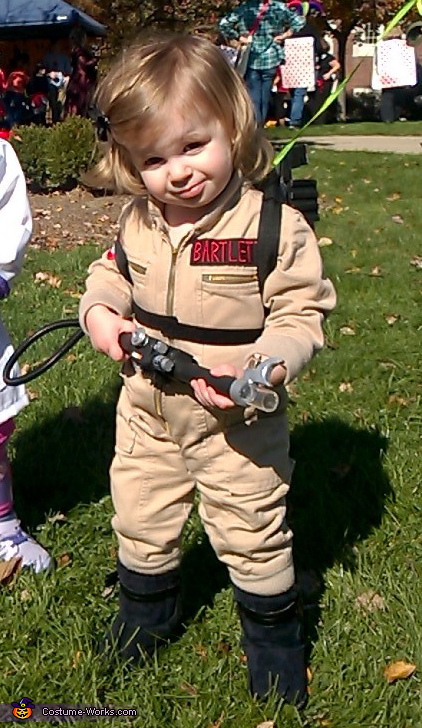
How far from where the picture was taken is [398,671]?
249 centimetres

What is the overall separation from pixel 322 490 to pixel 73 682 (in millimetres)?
1238

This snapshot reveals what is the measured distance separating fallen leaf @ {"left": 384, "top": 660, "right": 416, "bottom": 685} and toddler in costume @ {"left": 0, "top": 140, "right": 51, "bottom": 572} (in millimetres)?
1102

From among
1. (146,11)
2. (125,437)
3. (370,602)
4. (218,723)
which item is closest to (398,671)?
(370,602)

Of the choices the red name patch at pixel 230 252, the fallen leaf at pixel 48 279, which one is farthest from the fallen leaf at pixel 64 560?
the fallen leaf at pixel 48 279

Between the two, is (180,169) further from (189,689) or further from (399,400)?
(399,400)

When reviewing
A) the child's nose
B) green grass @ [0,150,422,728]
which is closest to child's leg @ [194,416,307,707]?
green grass @ [0,150,422,728]

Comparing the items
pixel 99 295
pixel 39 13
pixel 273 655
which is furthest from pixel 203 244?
pixel 39 13

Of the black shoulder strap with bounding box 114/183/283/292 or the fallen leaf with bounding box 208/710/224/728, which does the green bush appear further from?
the fallen leaf with bounding box 208/710/224/728

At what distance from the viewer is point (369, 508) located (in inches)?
128

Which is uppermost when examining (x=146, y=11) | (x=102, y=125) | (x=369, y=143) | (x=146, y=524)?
(x=102, y=125)

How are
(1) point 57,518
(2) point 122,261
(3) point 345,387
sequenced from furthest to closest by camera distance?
(3) point 345,387 → (1) point 57,518 → (2) point 122,261

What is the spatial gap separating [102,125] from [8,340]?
0.94m

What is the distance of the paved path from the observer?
47.0 ft

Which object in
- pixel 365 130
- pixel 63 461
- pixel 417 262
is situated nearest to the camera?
pixel 63 461
